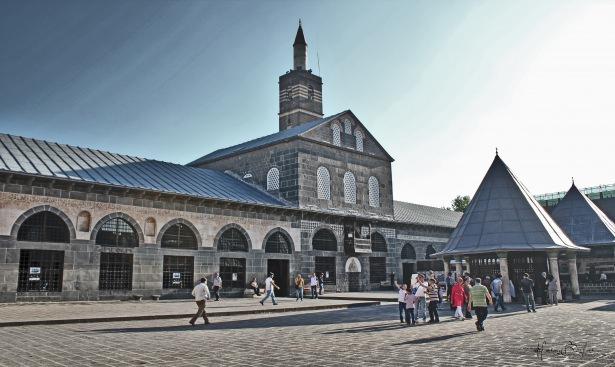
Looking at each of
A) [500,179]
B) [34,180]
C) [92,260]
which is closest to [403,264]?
[500,179]

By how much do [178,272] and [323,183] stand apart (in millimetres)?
12796

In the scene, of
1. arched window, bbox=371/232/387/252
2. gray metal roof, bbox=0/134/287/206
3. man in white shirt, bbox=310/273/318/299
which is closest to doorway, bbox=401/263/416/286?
arched window, bbox=371/232/387/252

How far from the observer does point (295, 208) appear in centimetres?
3073

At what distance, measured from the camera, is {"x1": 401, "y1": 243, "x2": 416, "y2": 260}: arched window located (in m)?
39.4

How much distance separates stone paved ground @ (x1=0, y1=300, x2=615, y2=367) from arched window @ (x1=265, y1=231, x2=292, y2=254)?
1404 cm

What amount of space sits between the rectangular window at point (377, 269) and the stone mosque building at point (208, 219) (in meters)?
0.08

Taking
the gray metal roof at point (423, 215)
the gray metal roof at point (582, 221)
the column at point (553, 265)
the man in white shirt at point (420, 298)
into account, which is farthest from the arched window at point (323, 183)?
the man in white shirt at point (420, 298)

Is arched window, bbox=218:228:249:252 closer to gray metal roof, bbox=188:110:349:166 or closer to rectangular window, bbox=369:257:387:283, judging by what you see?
gray metal roof, bbox=188:110:349:166

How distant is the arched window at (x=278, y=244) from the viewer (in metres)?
29.7

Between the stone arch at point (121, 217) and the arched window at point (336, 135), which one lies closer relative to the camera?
the stone arch at point (121, 217)

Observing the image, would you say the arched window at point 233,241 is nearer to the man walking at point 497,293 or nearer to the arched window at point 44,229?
the arched window at point 44,229

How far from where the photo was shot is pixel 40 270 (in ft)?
68.0

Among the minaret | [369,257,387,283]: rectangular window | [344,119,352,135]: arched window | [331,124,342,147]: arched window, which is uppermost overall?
the minaret

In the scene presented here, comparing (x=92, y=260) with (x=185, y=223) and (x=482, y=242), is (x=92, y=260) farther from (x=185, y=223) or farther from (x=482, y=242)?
(x=482, y=242)
